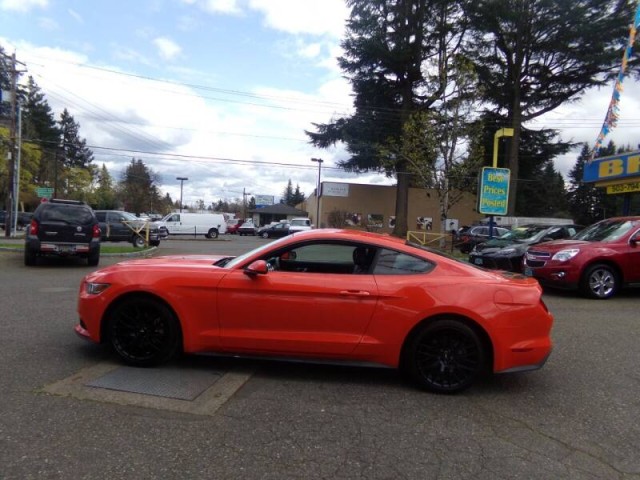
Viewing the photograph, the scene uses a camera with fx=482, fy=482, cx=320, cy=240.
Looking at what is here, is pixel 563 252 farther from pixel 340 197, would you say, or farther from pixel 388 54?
pixel 340 197

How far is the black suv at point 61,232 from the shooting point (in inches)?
472

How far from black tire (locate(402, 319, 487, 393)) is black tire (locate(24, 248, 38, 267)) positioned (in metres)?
11.2

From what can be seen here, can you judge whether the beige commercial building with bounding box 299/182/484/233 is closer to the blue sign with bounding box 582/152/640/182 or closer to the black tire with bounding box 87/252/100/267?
the blue sign with bounding box 582/152/640/182

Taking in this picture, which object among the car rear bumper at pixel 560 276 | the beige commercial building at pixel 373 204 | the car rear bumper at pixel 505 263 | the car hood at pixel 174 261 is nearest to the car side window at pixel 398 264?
the car hood at pixel 174 261

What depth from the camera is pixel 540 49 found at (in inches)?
1364

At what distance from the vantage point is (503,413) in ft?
12.9

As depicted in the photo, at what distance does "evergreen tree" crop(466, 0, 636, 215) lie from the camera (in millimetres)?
32188

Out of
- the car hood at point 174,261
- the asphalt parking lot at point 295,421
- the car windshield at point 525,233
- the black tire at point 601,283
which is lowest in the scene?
the asphalt parking lot at point 295,421

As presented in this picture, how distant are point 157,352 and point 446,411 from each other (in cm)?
264

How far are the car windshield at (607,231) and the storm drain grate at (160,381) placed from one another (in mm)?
8554

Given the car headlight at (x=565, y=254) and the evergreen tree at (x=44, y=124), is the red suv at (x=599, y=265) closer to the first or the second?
the car headlight at (x=565, y=254)

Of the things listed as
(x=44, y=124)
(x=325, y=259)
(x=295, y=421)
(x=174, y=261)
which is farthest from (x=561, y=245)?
(x=44, y=124)

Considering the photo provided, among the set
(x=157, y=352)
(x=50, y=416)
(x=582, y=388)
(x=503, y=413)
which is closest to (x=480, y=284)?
(x=503, y=413)

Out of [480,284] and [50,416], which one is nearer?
[50,416]
